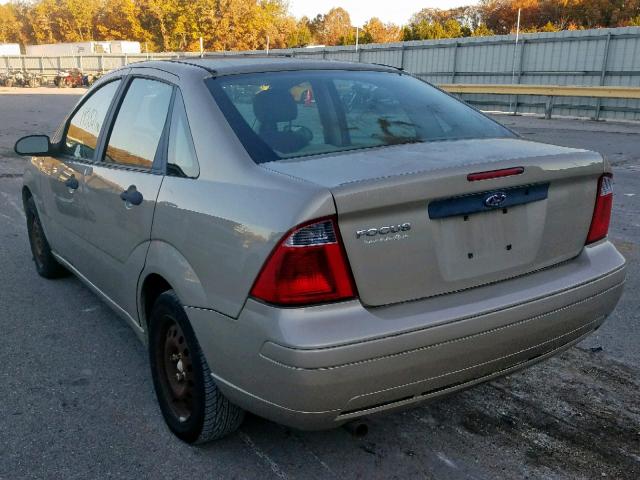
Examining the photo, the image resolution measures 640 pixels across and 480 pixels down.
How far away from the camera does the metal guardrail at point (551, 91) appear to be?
17.8 meters

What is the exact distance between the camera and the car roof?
9.87 feet

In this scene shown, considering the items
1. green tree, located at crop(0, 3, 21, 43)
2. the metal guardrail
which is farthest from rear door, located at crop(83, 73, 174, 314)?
green tree, located at crop(0, 3, 21, 43)

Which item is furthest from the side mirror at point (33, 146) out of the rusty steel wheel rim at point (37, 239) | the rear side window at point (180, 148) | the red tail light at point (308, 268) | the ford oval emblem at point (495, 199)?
the ford oval emblem at point (495, 199)

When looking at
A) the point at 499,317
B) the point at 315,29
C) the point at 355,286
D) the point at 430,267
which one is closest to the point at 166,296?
the point at 355,286

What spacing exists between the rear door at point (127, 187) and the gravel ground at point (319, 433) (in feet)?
1.61

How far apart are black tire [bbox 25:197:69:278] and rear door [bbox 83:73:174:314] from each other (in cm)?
143

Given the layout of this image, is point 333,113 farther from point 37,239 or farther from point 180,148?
point 37,239

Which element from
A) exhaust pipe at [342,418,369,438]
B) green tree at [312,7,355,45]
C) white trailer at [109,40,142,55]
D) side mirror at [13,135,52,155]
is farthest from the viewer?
green tree at [312,7,355,45]

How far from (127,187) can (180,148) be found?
46 cm

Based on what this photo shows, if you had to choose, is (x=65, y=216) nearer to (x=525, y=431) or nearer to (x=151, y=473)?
(x=151, y=473)

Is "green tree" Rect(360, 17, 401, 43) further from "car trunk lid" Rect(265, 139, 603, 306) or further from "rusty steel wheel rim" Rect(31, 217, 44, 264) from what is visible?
"car trunk lid" Rect(265, 139, 603, 306)

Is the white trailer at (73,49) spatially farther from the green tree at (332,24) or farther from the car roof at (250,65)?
the car roof at (250,65)

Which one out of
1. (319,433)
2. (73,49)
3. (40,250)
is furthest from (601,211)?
(73,49)

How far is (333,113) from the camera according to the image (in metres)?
3.00
